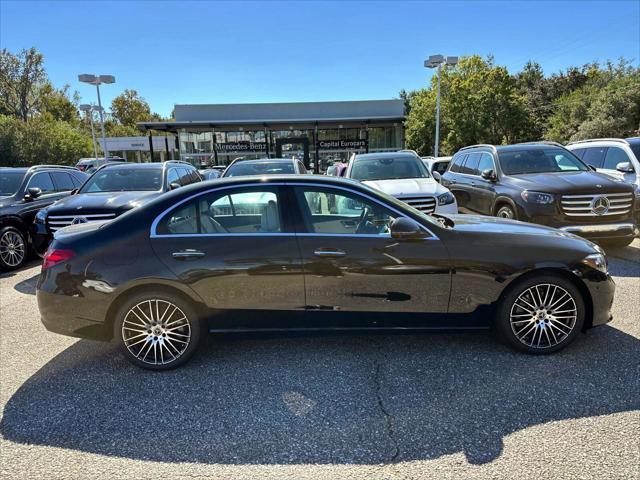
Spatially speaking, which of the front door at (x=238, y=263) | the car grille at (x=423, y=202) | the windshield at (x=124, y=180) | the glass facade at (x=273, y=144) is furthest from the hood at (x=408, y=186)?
the glass facade at (x=273, y=144)

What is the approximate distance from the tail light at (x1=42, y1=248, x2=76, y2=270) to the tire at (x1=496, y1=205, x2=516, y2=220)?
6597 millimetres

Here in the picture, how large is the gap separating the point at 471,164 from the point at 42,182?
9055mm

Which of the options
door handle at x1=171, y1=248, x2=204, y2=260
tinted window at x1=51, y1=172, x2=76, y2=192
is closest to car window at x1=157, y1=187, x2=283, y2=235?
door handle at x1=171, y1=248, x2=204, y2=260

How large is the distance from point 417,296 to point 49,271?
311 cm

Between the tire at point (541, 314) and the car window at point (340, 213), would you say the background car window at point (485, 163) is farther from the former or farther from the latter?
the car window at point (340, 213)

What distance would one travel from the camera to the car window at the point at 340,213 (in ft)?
12.1

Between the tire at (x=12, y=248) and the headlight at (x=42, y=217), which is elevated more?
the headlight at (x=42, y=217)

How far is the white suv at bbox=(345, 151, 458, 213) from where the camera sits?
7.41 metres

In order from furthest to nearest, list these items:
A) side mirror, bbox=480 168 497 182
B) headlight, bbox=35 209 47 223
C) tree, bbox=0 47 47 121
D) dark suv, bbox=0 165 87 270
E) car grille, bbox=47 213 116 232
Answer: tree, bbox=0 47 47 121
side mirror, bbox=480 168 497 182
dark suv, bbox=0 165 87 270
headlight, bbox=35 209 47 223
car grille, bbox=47 213 116 232

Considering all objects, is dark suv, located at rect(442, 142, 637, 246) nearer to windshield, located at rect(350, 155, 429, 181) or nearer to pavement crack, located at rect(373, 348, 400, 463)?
windshield, located at rect(350, 155, 429, 181)

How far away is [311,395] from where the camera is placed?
3.28 metres

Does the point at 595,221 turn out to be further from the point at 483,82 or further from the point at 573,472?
the point at 483,82

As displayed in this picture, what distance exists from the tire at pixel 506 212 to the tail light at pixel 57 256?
21.6 ft

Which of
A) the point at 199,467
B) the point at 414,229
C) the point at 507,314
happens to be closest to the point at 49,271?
the point at 199,467
